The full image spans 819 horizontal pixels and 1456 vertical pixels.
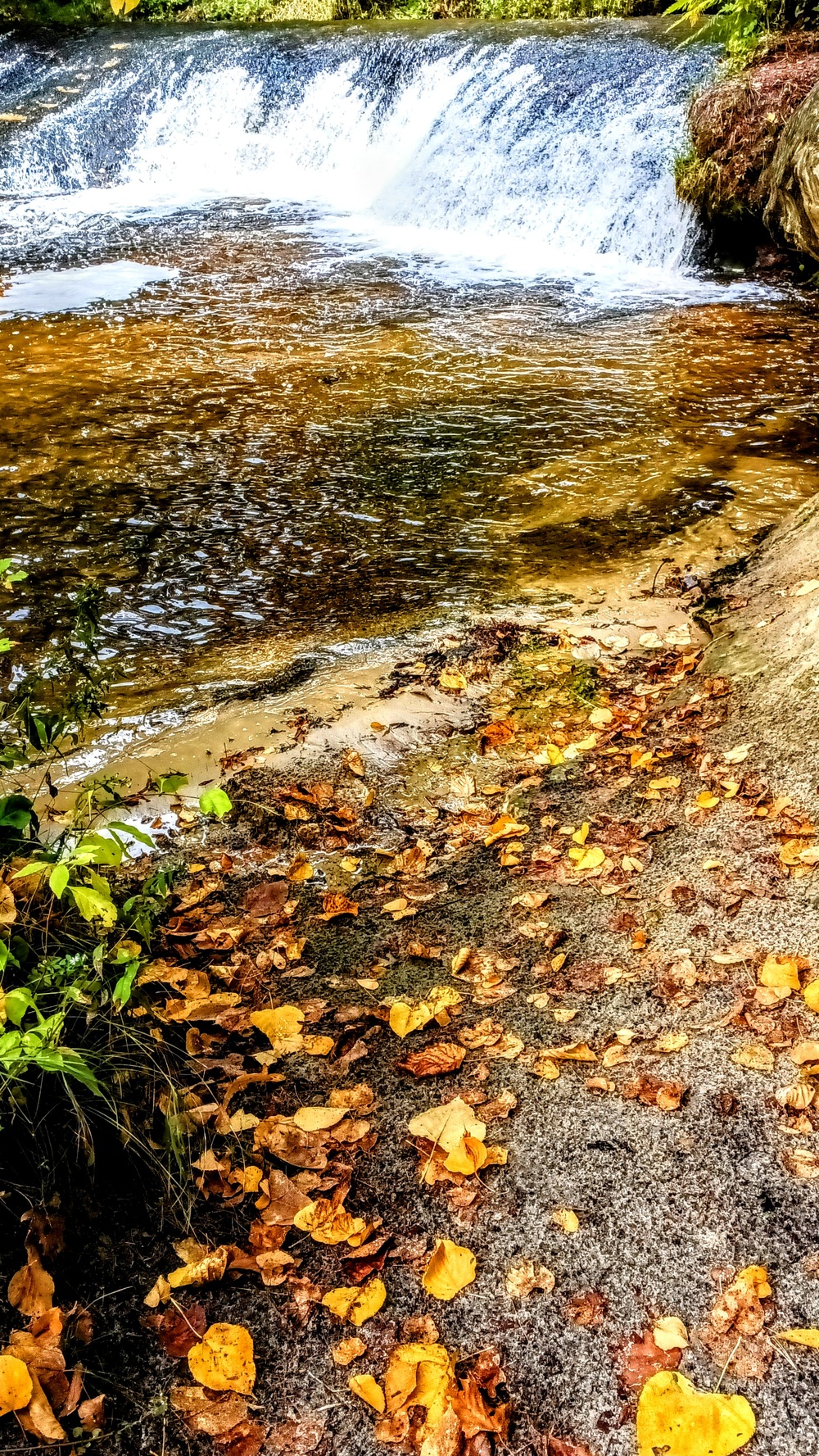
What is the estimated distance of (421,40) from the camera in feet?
49.3

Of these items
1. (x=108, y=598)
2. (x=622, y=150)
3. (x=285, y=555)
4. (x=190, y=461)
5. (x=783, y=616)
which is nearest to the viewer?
(x=783, y=616)

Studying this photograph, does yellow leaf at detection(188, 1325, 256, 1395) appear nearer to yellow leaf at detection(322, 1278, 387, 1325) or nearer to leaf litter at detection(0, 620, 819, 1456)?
leaf litter at detection(0, 620, 819, 1456)

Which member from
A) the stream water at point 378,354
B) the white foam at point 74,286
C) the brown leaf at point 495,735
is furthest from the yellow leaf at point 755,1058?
the white foam at point 74,286

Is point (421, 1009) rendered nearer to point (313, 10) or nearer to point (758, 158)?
point (758, 158)

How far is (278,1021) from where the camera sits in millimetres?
2301

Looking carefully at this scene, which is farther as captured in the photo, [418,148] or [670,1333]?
[418,148]

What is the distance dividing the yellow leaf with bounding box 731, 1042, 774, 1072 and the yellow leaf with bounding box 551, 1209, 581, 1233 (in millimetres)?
462

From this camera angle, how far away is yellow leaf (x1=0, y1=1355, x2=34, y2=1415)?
57.4 inches

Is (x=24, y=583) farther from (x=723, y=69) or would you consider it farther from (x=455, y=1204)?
(x=723, y=69)

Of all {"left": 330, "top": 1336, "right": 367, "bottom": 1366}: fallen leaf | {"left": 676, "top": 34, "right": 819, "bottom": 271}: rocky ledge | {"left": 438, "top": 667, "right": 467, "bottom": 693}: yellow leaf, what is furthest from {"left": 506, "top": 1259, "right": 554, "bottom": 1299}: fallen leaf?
{"left": 676, "top": 34, "right": 819, "bottom": 271}: rocky ledge

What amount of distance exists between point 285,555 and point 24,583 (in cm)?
126

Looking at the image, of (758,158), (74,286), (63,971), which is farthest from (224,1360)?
(758,158)

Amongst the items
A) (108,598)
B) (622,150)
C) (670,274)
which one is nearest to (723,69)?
(622,150)

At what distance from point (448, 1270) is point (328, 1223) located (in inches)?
9.3
